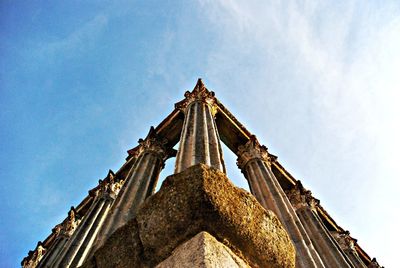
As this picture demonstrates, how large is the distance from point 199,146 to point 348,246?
453 inches

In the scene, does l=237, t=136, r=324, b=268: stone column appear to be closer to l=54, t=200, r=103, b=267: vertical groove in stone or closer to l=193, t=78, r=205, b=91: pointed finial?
l=193, t=78, r=205, b=91: pointed finial

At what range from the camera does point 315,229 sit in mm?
11023

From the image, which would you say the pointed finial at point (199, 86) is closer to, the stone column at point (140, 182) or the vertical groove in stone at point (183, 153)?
the stone column at point (140, 182)

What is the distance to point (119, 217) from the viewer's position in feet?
22.6

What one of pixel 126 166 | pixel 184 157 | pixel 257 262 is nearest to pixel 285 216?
pixel 184 157

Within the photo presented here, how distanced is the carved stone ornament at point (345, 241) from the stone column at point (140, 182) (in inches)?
342

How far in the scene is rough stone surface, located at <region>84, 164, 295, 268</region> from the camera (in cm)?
258

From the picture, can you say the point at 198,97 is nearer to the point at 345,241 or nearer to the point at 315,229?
the point at 315,229

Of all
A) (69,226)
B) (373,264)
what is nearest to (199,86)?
(69,226)

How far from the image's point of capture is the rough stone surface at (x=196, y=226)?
102 inches

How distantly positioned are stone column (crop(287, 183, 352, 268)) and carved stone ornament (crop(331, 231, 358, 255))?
257 cm

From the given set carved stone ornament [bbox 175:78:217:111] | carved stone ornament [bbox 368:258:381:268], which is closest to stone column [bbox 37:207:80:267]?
carved stone ornament [bbox 175:78:217:111]

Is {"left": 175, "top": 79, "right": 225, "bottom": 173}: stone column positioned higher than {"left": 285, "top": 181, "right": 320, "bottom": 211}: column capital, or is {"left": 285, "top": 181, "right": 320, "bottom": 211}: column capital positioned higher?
{"left": 285, "top": 181, "right": 320, "bottom": 211}: column capital

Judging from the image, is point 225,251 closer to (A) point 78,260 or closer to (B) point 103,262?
(B) point 103,262
